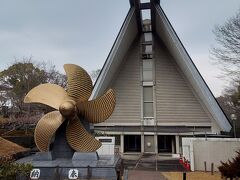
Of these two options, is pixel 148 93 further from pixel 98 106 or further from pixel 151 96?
pixel 98 106

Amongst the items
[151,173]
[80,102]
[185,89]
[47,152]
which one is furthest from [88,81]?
[185,89]

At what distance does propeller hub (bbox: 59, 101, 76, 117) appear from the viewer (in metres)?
9.78

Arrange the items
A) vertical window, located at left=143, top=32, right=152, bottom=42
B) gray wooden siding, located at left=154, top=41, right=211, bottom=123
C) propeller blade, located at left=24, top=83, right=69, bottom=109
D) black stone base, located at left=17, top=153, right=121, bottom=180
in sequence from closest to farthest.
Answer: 1. black stone base, located at left=17, top=153, right=121, bottom=180
2. propeller blade, located at left=24, top=83, right=69, bottom=109
3. gray wooden siding, located at left=154, top=41, right=211, bottom=123
4. vertical window, located at left=143, top=32, right=152, bottom=42

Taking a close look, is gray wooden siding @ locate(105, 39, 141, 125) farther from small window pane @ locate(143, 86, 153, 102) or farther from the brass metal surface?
the brass metal surface

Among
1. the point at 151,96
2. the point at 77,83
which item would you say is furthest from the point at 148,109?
the point at 77,83

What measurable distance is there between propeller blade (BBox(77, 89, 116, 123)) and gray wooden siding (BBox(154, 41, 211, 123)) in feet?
36.6

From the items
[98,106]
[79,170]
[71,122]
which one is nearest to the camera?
[79,170]

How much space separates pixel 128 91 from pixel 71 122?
11.5 metres

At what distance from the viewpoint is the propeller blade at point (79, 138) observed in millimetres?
10219

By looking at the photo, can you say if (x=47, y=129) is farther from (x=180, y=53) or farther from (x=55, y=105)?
(x=180, y=53)

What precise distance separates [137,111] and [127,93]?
1734 millimetres

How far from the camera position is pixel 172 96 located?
21.2 meters

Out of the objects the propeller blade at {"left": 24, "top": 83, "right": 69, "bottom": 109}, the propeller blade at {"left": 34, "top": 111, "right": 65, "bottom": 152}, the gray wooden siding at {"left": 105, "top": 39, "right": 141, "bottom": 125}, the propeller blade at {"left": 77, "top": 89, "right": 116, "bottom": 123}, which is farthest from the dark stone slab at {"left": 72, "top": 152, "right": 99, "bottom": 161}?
the gray wooden siding at {"left": 105, "top": 39, "right": 141, "bottom": 125}

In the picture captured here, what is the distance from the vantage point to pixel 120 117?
70.1 feet
